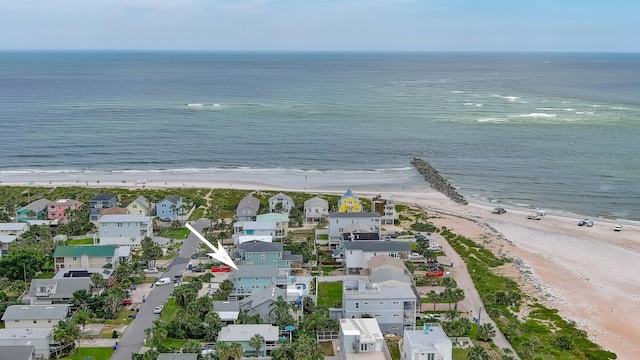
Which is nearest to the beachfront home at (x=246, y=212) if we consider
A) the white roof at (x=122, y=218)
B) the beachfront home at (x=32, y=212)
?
the white roof at (x=122, y=218)

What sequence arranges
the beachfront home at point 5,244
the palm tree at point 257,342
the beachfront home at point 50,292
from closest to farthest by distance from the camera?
1. the palm tree at point 257,342
2. the beachfront home at point 50,292
3. the beachfront home at point 5,244

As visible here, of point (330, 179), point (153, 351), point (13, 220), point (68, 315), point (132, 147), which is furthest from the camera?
point (132, 147)

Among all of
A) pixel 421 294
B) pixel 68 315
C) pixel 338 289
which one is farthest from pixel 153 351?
pixel 421 294

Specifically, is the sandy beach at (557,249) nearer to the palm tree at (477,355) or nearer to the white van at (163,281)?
the palm tree at (477,355)

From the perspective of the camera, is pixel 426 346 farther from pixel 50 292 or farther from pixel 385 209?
pixel 385 209

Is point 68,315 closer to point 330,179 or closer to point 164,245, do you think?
point 164,245

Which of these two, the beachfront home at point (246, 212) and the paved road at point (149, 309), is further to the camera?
the beachfront home at point (246, 212)
